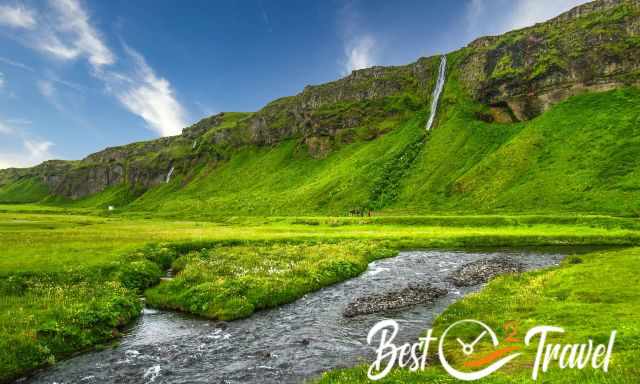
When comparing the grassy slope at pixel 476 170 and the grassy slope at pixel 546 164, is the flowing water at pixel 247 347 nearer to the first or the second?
the grassy slope at pixel 546 164

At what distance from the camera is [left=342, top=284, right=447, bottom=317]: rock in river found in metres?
26.7

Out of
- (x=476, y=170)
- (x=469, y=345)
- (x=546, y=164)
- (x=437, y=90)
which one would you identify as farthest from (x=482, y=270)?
(x=437, y=90)

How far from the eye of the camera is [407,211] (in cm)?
10325

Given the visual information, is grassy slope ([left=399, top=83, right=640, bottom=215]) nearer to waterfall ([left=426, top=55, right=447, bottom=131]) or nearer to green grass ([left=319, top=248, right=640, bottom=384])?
waterfall ([left=426, top=55, right=447, bottom=131])

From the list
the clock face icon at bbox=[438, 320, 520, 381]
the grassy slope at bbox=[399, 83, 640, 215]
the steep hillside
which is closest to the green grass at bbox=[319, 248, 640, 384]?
the clock face icon at bbox=[438, 320, 520, 381]

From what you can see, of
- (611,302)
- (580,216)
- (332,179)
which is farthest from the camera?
(332,179)

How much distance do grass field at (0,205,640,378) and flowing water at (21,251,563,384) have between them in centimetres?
157

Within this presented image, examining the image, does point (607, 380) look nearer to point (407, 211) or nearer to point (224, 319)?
point (224, 319)

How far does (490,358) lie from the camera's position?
52.0 feet

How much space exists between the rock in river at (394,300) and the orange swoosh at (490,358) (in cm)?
1068

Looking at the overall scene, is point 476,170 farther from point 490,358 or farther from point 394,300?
point 490,358

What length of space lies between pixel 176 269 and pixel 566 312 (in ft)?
116

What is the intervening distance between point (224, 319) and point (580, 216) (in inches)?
2663

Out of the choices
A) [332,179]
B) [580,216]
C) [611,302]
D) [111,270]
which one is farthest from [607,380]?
[332,179]
